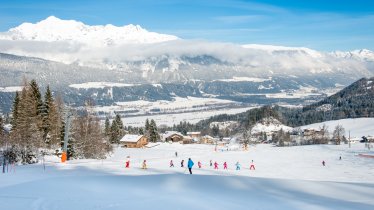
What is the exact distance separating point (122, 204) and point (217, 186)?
610 centimetres

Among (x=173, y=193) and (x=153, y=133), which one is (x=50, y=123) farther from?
(x=153, y=133)

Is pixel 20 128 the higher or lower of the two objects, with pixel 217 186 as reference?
higher

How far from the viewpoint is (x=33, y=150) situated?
45.7 meters

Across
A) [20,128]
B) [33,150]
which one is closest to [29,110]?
[20,128]

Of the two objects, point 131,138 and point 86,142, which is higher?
point 86,142

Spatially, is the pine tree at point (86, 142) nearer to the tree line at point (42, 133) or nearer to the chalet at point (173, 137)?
the tree line at point (42, 133)

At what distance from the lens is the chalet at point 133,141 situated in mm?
115625

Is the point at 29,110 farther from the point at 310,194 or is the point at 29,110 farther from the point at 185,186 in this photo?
the point at 310,194

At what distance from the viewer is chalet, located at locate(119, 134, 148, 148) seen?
A: 379 feet

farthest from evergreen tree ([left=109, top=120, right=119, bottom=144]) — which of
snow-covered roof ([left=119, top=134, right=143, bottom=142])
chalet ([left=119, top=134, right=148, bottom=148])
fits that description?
snow-covered roof ([left=119, top=134, right=143, bottom=142])

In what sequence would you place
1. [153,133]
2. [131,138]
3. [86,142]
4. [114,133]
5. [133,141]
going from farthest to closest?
[153,133] < [131,138] < [133,141] < [114,133] < [86,142]

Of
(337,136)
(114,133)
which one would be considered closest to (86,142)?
(114,133)

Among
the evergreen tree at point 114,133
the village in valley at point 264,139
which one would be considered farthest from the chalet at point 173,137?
the evergreen tree at point 114,133

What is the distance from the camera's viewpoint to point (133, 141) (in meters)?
117
